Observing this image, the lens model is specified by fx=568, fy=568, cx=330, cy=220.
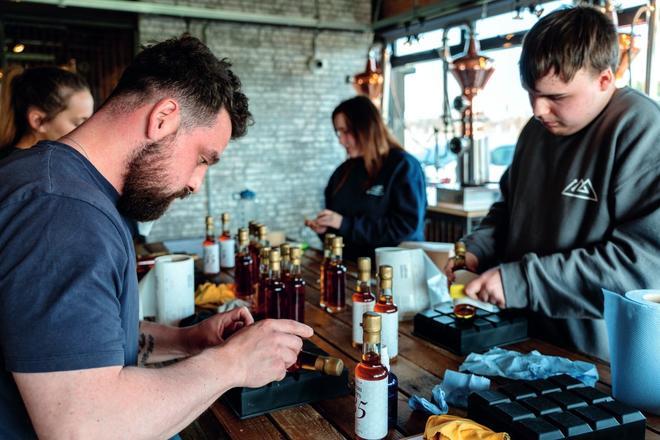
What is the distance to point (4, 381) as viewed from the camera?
0.97m

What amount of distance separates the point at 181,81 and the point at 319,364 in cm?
64

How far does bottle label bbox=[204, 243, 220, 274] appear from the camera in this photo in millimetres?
2545

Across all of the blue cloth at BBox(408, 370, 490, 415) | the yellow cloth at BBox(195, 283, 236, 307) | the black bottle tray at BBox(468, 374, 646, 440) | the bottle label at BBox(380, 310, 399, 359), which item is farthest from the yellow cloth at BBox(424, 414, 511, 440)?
the yellow cloth at BBox(195, 283, 236, 307)

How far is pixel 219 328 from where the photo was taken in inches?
56.3

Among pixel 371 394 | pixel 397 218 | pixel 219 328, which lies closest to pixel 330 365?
pixel 371 394

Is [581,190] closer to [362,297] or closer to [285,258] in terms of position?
[362,297]

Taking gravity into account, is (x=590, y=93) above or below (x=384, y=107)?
below

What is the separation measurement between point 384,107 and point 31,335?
678 cm

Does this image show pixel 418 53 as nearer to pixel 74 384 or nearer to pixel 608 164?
pixel 608 164

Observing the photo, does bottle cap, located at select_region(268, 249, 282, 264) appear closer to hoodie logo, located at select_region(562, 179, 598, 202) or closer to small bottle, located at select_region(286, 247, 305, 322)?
small bottle, located at select_region(286, 247, 305, 322)

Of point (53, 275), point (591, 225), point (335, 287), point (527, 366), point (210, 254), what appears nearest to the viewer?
point (53, 275)

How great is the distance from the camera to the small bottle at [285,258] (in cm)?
175

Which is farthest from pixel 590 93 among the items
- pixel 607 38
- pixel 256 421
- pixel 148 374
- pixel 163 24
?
pixel 163 24

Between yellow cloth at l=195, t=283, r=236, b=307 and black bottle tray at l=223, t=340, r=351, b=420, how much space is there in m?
0.84
